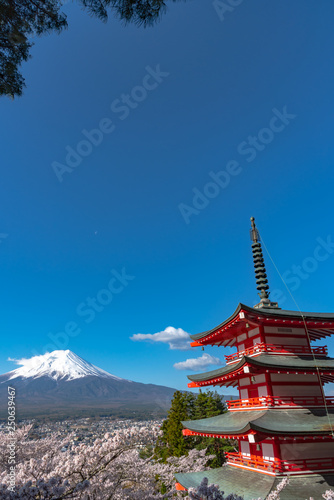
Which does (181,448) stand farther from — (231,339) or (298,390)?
(298,390)

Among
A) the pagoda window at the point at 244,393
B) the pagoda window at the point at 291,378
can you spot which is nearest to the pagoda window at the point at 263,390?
the pagoda window at the point at 291,378

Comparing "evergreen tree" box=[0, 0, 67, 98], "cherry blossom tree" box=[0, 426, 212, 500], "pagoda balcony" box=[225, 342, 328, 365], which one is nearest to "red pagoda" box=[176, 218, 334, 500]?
"pagoda balcony" box=[225, 342, 328, 365]

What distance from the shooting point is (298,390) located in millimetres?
12812

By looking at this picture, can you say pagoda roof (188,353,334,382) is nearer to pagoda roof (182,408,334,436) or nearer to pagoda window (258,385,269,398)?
pagoda window (258,385,269,398)

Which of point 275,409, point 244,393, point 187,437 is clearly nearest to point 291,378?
point 275,409

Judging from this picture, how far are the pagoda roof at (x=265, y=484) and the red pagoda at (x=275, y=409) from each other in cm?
3

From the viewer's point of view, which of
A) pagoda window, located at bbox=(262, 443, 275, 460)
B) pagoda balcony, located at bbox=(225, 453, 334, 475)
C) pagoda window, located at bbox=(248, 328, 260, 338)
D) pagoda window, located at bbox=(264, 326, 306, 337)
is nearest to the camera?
pagoda balcony, located at bbox=(225, 453, 334, 475)

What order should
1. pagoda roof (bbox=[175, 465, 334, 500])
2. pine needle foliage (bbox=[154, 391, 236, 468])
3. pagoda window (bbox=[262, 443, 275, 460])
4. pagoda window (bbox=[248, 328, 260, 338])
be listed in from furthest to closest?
1. pine needle foliage (bbox=[154, 391, 236, 468])
2. pagoda window (bbox=[248, 328, 260, 338])
3. pagoda window (bbox=[262, 443, 275, 460])
4. pagoda roof (bbox=[175, 465, 334, 500])

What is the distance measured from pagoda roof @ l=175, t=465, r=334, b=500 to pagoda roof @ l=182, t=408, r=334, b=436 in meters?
1.75

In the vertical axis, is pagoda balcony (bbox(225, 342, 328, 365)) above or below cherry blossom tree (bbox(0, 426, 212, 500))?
above

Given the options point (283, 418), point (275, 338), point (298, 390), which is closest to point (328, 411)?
point (298, 390)

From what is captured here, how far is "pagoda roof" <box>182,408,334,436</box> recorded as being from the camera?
1039cm

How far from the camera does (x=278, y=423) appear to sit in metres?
11.0

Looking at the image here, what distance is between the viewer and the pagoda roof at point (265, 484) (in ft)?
32.3
